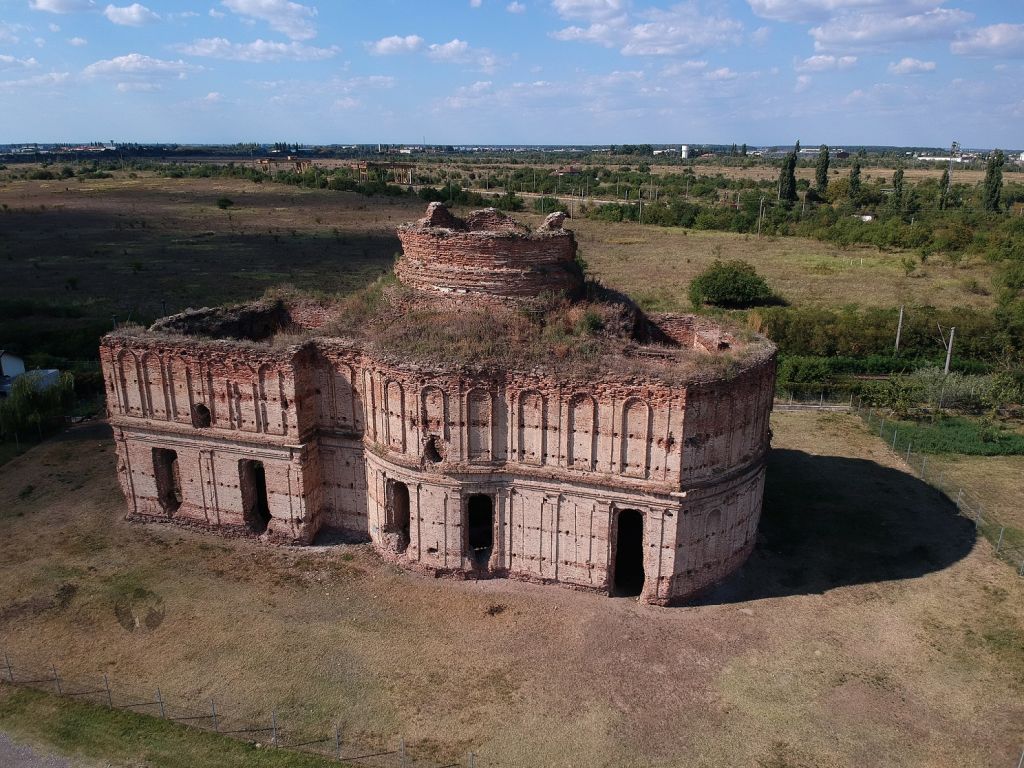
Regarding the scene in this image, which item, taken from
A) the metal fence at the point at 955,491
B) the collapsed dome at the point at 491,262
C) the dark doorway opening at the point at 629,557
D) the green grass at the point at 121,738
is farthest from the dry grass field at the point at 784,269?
the green grass at the point at 121,738

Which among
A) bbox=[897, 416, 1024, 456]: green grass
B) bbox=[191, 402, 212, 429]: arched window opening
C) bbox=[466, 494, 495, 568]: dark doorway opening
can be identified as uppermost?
bbox=[191, 402, 212, 429]: arched window opening

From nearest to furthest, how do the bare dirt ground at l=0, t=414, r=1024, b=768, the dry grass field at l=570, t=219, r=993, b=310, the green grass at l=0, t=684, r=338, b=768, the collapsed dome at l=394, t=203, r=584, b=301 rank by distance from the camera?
the green grass at l=0, t=684, r=338, b=768, the bare dirt ground at l=0, t=414, r=1024, b=768, the collapsed dome at l=394, t=203, r=584, b=301, the dry grass field at l=570, t=219, r=993, b=310

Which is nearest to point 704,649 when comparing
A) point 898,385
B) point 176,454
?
point 176,454

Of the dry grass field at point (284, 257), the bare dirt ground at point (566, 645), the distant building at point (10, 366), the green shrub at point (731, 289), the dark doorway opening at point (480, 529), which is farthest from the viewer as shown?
the dry grass field at point (284, 257)

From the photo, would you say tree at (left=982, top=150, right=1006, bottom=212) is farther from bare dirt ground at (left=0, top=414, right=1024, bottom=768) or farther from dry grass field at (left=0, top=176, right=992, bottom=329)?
bare dirt ground at (left=0, top=414, right=1024, bottom=768)

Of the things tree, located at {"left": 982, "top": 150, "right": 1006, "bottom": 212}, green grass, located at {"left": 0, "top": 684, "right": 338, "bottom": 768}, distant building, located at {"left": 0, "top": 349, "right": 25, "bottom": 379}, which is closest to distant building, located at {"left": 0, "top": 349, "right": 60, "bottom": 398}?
distant building, located at {"left": 0, "top": 349, "right": 25, "bottom": 379}

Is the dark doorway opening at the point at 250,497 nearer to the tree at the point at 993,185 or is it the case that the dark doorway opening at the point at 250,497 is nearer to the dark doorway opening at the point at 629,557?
the dark doorway opening at the point at 629,557

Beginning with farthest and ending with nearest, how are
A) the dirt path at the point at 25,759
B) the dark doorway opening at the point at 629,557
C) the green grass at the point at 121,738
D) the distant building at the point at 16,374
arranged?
1. the distant building at the point at 16,374
2. the dark doorway opening at the point at 629,557
3. the green grass at the point at 121,738
4. the dirt path at the point at 25,759
